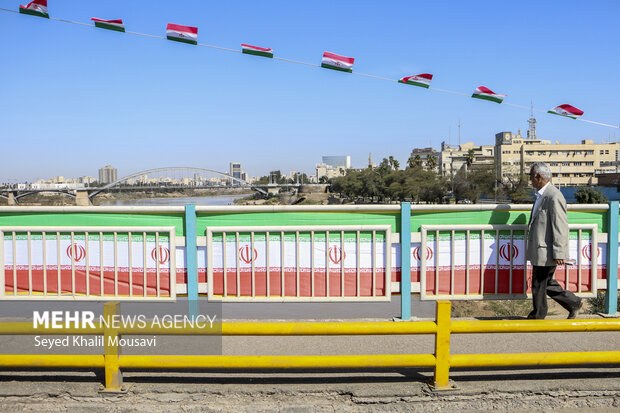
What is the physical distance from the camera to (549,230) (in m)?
5.05

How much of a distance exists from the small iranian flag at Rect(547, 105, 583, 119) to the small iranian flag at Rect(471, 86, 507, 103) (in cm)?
76

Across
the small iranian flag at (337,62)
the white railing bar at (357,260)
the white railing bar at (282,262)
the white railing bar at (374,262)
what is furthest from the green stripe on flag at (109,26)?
the white railing bar at (374,262)

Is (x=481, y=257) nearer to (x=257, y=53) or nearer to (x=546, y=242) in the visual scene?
(x=546, y=242)

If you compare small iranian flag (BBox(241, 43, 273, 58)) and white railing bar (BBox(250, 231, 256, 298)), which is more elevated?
small iranian flag (BBox(241, 43, 273, 58))

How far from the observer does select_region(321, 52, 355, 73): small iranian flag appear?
665cm

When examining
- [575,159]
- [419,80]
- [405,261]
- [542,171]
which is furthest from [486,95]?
[575,159]

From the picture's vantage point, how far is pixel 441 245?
5508 millimetres

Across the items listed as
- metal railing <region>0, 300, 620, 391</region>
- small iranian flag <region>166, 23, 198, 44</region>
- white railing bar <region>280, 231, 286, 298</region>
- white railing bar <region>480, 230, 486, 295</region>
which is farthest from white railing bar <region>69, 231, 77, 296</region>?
white railing bar <region>480, 230, 486, 295</region>

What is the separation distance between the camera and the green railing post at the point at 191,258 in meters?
5.32

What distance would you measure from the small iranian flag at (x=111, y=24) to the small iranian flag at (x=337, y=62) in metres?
2.46

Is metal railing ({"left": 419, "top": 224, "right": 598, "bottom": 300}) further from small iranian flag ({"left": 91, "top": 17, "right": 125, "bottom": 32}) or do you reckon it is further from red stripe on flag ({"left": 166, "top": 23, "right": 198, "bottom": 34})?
small iranian flag ({"left": 91, "top": 17, "right": 125, "bottom": 32})

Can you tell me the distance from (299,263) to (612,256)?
10.8 feet

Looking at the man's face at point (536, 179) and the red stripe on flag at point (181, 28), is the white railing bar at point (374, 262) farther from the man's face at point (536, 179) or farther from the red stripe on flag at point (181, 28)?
the red stripe on flag at point (181, 28)

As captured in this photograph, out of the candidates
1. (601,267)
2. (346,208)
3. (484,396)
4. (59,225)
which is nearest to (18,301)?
(59,225)
